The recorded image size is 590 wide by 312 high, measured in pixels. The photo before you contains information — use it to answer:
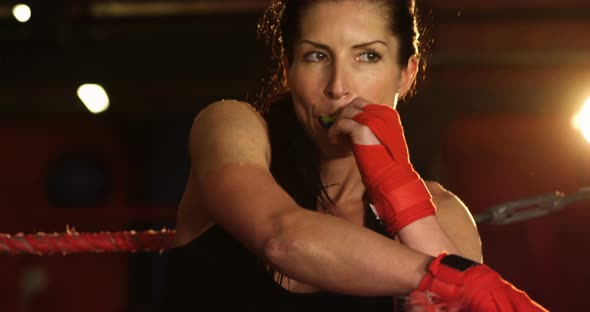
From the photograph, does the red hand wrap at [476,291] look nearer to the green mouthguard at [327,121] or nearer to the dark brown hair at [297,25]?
the green mouthguard at [327,121]

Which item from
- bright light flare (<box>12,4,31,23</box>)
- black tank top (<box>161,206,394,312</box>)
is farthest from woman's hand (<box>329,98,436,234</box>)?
bright light flare (<box>12,4,31,23</box>)

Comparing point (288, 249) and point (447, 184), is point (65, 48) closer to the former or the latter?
point (447, 184)

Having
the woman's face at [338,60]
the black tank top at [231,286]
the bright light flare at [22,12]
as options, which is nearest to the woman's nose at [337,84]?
the woman's face at [338,60]

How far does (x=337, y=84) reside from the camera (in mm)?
1526

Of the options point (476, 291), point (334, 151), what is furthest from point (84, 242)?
point (476, 291)

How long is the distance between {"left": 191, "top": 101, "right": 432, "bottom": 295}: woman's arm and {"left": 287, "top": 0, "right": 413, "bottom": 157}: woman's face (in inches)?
11.1

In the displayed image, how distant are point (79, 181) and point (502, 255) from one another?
12.8 ft

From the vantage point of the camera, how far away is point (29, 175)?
7.11m

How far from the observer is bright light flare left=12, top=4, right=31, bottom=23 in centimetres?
429

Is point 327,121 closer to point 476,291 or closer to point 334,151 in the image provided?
point 334,151

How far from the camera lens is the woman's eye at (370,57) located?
159cm

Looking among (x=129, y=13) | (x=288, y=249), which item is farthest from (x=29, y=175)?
(x=288, y=249)

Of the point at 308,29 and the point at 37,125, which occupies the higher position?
the point at 37,125

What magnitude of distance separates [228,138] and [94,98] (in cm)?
424
